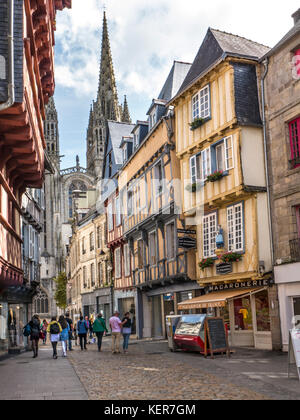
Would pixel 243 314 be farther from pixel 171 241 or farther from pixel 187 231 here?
pixel 171 241

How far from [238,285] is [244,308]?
913 millimetres

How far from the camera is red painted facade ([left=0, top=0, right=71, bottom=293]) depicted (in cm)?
1195

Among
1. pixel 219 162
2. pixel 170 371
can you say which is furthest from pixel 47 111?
pixel 170 371

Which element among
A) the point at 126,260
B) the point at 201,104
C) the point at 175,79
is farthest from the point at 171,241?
the point at 175,79

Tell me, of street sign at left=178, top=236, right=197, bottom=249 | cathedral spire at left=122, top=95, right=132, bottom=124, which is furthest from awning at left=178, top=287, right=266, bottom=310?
cathedral spire at left=122, top=95, right=132, bottom=124

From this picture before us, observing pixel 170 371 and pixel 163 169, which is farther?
pixel 163 169

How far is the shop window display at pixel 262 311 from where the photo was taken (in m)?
16.8

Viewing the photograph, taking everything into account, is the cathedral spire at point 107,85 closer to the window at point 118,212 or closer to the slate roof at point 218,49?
the window at point 118,212

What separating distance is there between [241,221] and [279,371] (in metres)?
6.58

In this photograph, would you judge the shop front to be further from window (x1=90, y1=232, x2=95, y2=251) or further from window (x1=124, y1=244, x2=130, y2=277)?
window (x1=90, y1=232, x2=95, y2=251)

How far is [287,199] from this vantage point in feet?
52.2

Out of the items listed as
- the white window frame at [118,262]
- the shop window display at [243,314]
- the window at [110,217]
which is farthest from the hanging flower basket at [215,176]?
the window at [110,217]

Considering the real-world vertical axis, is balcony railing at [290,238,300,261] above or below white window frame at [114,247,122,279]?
below
